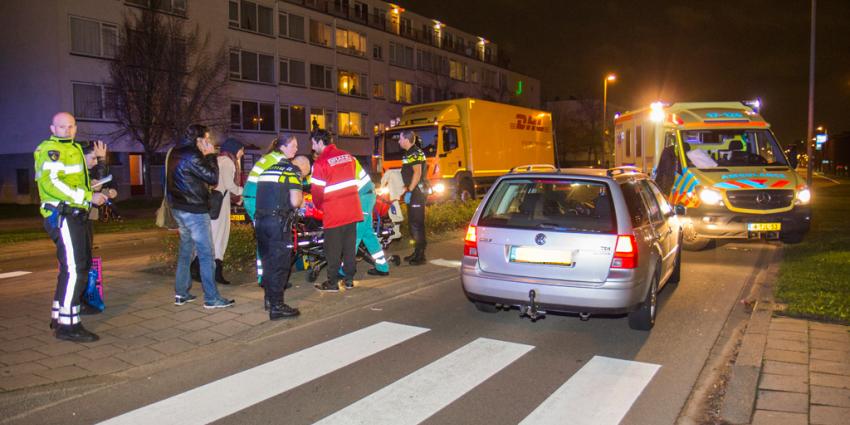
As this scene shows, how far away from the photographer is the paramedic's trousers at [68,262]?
→ 5816mm

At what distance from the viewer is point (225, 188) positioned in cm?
819

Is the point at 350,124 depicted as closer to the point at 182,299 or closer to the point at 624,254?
the point at 182,299

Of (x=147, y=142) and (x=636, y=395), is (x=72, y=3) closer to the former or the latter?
(x=147, y=142)

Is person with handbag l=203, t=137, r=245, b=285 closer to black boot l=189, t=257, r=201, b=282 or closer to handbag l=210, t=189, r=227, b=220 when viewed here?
black boot l=189, t=257, r=201, b=282

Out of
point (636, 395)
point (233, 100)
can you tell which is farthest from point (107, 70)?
point (636, 395)

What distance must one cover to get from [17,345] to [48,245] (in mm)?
9034

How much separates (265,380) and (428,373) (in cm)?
130

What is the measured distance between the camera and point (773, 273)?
9.43m

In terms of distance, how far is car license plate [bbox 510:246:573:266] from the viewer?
6.00 meters

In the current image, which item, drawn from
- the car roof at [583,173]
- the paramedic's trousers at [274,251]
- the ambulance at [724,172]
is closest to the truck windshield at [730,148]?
the ambulance at [724,172]

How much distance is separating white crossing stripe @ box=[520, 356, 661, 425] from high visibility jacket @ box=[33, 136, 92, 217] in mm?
4456

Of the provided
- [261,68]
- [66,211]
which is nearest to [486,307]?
[66,211]

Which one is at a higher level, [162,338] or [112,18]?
[112,18]

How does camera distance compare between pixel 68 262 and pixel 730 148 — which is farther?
pixel 730 148
